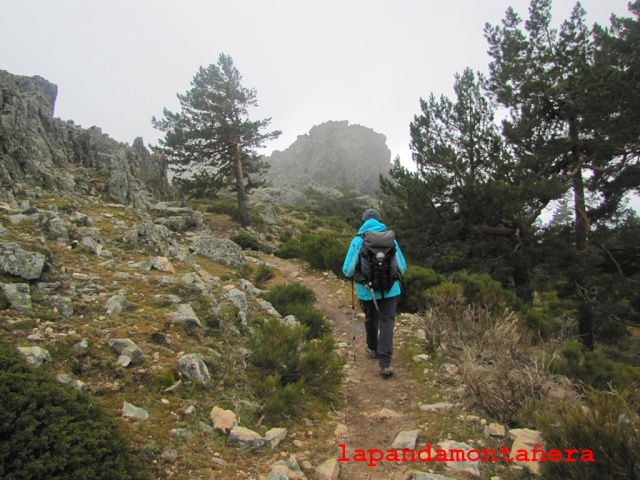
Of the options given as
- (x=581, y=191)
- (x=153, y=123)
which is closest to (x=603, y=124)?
(x=581, y=191)

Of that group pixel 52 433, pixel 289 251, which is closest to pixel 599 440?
pixel 52 433

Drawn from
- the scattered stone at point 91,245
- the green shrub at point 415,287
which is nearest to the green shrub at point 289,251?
the green shrub at point 415,287

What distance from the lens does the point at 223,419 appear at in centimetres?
308

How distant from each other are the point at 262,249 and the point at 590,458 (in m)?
13.1

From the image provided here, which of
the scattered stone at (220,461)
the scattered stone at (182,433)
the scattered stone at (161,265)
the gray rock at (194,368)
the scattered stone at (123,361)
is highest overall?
the scattered stone at (161,265)

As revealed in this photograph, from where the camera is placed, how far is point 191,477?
2439 millimetres

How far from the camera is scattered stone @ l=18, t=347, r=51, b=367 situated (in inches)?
110

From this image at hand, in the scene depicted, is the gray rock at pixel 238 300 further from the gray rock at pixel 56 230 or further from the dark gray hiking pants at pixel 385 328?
the gray rock at pixel 56 230

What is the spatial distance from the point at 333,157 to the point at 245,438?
99.2m

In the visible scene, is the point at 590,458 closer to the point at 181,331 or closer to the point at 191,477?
the point at 191,477

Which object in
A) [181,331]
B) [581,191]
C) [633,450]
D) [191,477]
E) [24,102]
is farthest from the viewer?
[581,191]

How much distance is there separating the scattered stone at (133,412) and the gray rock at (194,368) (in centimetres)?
59

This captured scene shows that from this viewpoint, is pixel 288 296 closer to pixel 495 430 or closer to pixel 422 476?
pixel 495 430

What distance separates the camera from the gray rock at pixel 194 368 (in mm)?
3420
